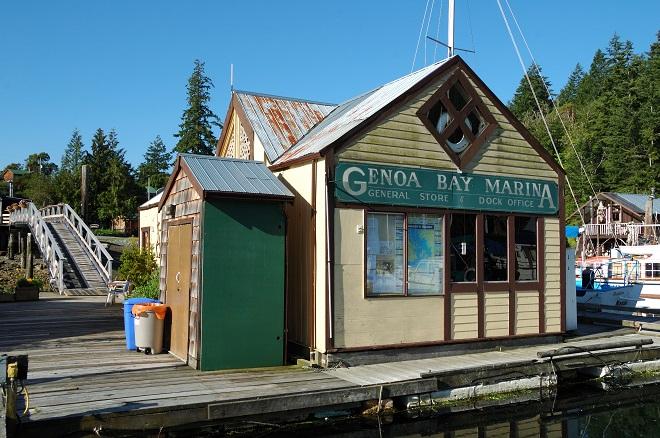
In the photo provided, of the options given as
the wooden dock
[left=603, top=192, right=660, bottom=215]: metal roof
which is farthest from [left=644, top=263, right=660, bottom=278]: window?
[left=603, top=192, right=660, bottom=215]: metal roof

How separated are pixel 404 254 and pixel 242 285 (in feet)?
9.46

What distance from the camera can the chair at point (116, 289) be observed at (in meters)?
18.0

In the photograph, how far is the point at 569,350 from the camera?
35.8ft

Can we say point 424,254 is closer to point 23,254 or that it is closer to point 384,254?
point 384,254

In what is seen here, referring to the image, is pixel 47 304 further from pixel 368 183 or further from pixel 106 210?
pixel 106 210

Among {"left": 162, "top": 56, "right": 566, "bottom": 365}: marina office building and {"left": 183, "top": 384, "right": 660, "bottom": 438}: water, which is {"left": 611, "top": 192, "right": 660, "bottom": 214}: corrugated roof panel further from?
{"left": 183, "top": 384, "right": 660, "bottom": 438}: water

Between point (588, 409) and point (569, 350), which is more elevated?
point (569, 350)

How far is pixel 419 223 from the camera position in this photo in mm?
11109

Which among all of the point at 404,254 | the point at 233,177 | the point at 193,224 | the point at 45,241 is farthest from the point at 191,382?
the point at 45,241

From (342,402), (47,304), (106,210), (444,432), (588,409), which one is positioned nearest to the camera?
(342,402)

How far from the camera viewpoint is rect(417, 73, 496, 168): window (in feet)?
37.7

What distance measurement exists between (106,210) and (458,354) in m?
43.9

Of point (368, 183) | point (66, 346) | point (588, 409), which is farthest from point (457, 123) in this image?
point (66, 346)

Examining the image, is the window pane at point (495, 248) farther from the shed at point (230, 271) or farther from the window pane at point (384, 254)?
the shed at point (230, 271)
